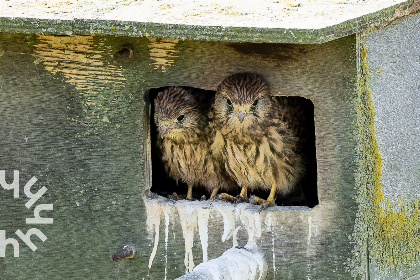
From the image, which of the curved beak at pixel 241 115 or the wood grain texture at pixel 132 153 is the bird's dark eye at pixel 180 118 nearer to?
the wood grain texture at pixel 132 153

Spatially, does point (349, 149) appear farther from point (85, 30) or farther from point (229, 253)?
point (85, 30)

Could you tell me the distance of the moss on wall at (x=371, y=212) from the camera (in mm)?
3748

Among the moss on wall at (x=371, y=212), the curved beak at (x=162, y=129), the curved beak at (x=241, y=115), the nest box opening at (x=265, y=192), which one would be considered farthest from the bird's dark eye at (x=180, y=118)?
the moss on wall at (x=371, y=212)

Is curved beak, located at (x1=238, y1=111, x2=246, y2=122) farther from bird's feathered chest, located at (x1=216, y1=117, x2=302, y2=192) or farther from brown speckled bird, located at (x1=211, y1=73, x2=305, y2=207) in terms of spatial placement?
bird's feathered chest, located at (x1=216, y1=117, x2=302, y2=192)

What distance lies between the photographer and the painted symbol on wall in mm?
4199

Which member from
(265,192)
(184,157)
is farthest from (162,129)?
(265,192)

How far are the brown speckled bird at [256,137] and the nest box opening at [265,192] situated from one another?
0.11 m

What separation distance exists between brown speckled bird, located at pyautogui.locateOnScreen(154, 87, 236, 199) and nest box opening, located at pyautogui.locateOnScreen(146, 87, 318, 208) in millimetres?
83

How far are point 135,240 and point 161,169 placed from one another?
0.88m

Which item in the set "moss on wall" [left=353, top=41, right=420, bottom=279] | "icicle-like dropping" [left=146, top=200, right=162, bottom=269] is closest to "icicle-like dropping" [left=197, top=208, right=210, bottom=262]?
"icicle-like dropping" [left=146, top=200, right=162, bottom=269]

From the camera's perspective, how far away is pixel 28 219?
426 cm

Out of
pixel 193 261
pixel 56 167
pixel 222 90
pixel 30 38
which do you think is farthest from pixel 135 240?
pixel 30 38

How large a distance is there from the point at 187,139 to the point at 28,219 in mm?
1102

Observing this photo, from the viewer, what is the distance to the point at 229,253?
3732 mm
